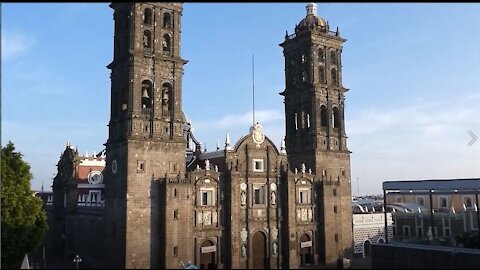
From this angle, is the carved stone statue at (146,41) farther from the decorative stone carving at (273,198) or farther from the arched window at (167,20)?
the decorative stone carving at (273,198)

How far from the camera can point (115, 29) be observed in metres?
47.4

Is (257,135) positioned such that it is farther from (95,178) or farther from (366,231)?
(95,178)

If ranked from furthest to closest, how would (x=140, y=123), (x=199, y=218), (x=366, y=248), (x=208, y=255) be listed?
1. (x=366, y=248)
2. (x=208, y=255)
3. (x=199, y=218)
4. (x=140, y=123)

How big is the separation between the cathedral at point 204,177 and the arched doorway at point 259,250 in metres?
0.10

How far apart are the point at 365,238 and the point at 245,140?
70.5 feet

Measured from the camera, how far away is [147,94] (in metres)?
45.0

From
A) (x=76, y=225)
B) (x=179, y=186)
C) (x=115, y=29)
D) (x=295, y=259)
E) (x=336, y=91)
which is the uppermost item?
(x=115, y=29)

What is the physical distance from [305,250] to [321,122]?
14.4 m

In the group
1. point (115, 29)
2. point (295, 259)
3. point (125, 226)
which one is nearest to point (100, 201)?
point (125, 226)

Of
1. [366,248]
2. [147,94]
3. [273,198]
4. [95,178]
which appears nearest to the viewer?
[147,94]

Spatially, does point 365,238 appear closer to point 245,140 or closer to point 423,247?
point 423,247

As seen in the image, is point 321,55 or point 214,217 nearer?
point 214,217

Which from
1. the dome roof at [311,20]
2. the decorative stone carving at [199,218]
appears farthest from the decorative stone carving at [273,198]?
the dome roof at [311,20]

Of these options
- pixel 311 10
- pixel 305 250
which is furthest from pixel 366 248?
pixel 311 10
